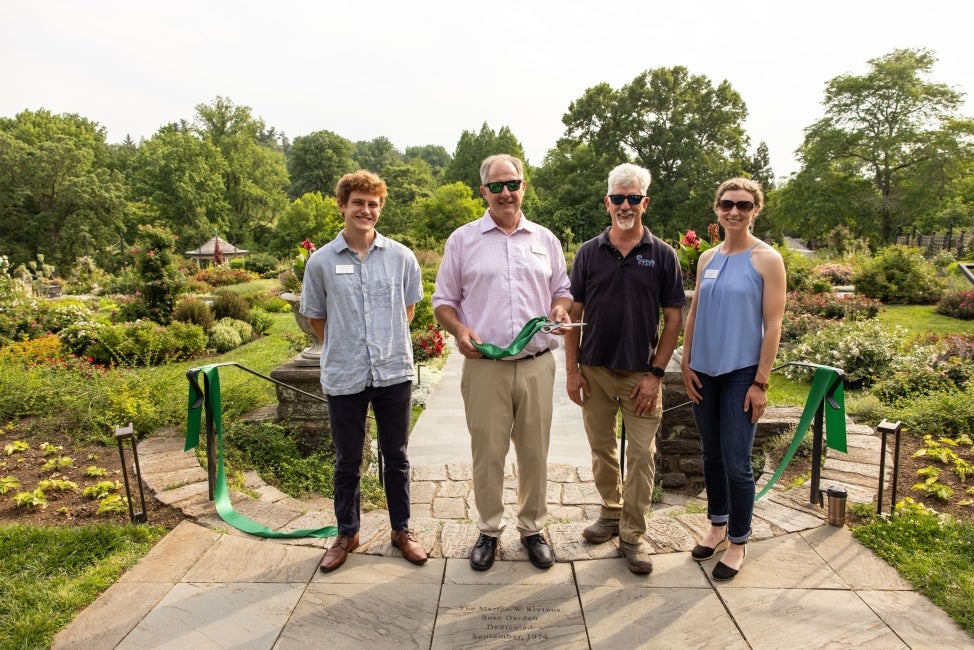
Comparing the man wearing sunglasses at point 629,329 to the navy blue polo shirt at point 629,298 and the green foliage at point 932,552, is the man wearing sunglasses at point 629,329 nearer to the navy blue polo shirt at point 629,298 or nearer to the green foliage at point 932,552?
the navy blue polo shirt at point 629,298

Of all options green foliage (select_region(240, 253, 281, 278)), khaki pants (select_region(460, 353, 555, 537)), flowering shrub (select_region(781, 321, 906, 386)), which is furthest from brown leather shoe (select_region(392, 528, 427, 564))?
green foliage (select_region(240, 253, 281, 278))

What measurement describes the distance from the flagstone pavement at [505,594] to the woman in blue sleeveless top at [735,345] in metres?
0.29

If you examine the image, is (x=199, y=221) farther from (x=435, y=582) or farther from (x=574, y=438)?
(x=435, y=582)

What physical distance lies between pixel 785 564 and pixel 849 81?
3051 cm

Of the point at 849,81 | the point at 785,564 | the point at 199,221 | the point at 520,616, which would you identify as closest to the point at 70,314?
the point at 520,616

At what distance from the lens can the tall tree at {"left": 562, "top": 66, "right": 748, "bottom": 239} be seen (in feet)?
97.3

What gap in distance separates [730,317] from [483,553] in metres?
1.53

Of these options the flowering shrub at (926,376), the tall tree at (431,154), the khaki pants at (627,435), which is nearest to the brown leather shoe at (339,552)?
the khaki pants at (627,435)

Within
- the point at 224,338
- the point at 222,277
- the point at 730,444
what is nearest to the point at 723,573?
the point at 730,444

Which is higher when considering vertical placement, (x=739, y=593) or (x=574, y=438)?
(x=739, y=593)

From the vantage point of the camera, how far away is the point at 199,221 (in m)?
33.5

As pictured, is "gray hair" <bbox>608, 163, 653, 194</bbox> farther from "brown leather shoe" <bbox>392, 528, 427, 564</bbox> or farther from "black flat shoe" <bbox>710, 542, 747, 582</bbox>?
"brown leather shoe" <bbox>392, 528, 427, 564</bbox>

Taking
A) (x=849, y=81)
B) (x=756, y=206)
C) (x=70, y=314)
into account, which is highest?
(x=849, y=81)

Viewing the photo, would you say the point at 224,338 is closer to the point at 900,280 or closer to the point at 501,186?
the point at 501,186
